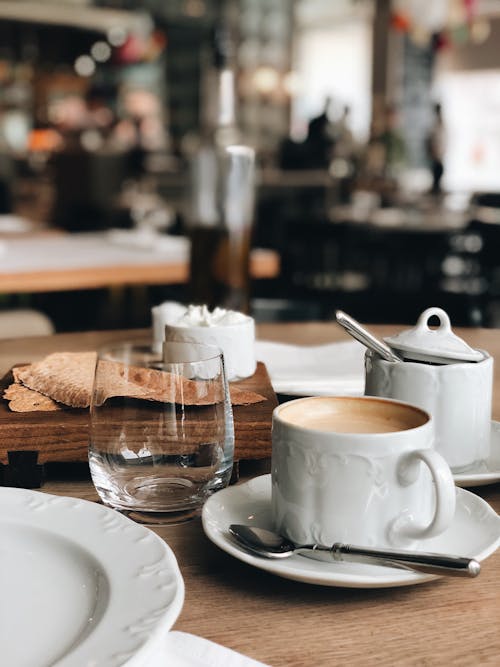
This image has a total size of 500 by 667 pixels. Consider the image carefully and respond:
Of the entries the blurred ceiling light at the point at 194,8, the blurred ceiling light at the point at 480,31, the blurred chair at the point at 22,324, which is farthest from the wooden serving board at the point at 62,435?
the blurred ceiling light at the point at 194,8

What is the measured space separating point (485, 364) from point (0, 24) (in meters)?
8.43

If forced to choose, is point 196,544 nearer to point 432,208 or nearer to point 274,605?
point 274,605

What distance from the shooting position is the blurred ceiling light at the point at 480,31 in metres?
10.6

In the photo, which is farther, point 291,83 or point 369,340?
point 291,83

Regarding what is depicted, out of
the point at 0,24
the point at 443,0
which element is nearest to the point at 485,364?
the point at 443,0

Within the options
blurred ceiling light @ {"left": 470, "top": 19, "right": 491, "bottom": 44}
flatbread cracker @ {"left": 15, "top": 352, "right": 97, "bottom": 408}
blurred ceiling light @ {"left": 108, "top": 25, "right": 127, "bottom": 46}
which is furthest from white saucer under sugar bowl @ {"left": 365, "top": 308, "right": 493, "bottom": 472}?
blurred ceiling light @ {"left": 470, "top": 19, "right": 491, "bottom": 44}

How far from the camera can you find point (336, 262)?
405cm

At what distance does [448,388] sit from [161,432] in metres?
0.26

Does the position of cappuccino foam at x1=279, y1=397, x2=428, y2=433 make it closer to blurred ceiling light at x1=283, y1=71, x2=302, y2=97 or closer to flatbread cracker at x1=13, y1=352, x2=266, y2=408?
flatbread cracker at x1=13, y1=352, x2=266, y2=408

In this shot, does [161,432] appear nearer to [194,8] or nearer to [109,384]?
[109,384]

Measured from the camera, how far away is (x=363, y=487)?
57cm

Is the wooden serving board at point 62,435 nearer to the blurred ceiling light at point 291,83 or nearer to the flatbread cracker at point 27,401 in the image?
the flatbread cracker at point 27,401

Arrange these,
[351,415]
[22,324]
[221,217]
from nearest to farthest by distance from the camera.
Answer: [351,415] → [221,217] → [22,324]

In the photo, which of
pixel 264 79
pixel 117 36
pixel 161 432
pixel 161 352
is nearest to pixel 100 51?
pixel 117 36
